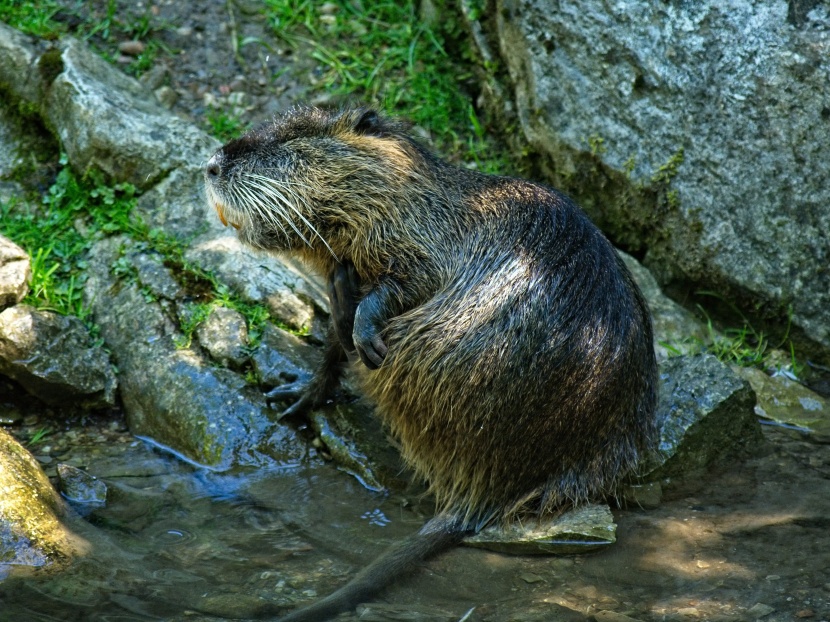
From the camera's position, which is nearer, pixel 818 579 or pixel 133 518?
pixel 818 579

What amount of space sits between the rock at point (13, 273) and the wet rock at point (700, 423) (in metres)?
2.72

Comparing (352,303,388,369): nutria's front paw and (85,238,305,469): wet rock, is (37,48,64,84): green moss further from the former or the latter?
(352,303,388,369): nutria's front paw

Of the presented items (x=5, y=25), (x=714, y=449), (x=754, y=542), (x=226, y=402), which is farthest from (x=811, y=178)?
(x=5, y=25)

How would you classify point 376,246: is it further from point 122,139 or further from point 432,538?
point 122,139

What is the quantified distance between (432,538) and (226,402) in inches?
44.8

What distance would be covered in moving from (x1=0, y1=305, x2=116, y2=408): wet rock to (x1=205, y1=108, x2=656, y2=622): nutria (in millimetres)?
937

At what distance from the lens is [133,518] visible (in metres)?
3.46

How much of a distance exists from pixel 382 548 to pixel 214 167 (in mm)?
1570

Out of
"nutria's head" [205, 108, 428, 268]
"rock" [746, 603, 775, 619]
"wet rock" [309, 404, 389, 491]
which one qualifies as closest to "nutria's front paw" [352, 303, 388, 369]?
"nutria's head" [205, 108, 428, 268]

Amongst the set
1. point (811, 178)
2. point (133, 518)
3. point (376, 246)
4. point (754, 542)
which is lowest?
point (133, 518)

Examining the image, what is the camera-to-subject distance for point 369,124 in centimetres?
382

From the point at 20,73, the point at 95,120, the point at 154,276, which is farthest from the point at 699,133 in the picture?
the point at 20,73

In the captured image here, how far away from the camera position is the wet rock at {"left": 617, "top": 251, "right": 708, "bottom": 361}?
15.1ft

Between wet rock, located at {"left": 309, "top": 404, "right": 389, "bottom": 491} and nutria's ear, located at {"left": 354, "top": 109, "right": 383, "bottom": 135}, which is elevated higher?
nutria's ear, located at {"left": 354, "top": 109, "right": 383, "bottom": 135}
